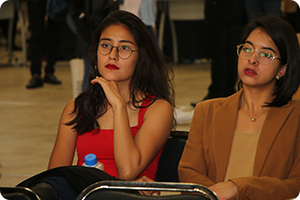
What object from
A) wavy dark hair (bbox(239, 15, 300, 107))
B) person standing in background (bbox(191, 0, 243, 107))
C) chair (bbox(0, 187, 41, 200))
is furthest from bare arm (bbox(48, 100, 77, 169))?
person standing in background (bbox(191, 0, 243, 107))

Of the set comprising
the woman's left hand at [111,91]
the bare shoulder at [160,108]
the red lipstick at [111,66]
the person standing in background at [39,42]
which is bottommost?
the person standing in background at [39,42]

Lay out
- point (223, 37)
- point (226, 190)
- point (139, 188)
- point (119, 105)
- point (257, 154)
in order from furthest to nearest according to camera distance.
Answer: point (223, 37), point (119, 105), point (257, 154), point (226, 190), point (139, 188)

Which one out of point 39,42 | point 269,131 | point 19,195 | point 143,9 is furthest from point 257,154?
point 39,42

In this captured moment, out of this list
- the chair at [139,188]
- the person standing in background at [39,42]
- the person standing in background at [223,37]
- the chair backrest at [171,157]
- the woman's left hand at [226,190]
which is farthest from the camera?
the person standing in background at [39,42]

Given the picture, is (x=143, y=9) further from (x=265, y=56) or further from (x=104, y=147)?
(x=265, y=56)

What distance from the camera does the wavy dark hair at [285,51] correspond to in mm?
1673

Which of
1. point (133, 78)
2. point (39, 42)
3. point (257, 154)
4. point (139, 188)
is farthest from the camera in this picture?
point (39, 42)

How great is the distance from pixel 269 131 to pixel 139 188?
0.70m

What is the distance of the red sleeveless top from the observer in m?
1.98

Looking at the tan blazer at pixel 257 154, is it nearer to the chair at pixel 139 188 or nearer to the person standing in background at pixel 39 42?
the chair at pixel 139 188

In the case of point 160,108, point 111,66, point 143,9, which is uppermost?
point 143,9

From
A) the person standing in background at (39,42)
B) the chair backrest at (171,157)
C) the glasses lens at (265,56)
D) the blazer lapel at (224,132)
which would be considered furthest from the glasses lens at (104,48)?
the person standing in background at (39,42)

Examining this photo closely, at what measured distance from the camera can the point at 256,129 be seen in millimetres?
1753

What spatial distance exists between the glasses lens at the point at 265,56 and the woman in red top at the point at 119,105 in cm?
54
